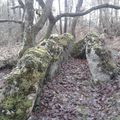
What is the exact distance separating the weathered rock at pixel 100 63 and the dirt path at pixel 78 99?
12.9 inches

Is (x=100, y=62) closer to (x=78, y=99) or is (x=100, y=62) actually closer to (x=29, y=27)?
(x=78, y=99)

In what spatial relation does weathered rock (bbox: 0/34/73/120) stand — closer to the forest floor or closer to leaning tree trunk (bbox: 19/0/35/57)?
the forest floor

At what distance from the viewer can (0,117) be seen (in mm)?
5156

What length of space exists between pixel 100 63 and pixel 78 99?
86.4 inches

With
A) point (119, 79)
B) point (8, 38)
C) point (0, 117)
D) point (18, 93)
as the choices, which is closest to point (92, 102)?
point (119, 79)

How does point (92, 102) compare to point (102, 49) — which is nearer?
point (92, 102)

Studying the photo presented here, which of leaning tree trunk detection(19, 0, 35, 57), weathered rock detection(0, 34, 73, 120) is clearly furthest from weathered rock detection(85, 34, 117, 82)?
leaning tree trunk detection(19, 0, 35, 57)

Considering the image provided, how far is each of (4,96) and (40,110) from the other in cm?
124

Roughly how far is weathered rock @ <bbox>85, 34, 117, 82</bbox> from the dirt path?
33 cm

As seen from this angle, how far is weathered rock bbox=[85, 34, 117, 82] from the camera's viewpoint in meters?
8.80

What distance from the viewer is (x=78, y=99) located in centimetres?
748

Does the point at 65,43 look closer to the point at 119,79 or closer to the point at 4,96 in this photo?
the point at 119,79

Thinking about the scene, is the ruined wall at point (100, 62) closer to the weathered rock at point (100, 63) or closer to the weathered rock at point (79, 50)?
the weathered rock at point (100, 63)

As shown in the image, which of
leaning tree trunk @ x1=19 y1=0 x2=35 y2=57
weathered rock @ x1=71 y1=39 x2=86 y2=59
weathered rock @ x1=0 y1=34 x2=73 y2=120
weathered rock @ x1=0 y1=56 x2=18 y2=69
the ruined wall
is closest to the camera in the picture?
weathered rock @ x1=0 y1=34 x2=73 y2=120
